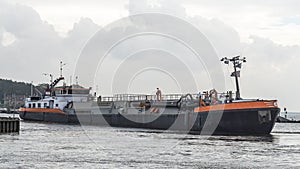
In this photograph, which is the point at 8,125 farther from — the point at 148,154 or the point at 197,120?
the point at 148,154

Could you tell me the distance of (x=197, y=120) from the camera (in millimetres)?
A: 53500

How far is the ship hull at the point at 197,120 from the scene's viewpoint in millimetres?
47594

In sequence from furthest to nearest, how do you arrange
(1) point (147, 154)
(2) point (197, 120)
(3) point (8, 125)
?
(2) point (197, 120)
(3) point (8, 125)
(1) point (147, 154)

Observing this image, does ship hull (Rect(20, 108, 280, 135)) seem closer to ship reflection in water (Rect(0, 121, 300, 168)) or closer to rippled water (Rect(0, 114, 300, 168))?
rippled water (Rect(0, 114, 300, 168))

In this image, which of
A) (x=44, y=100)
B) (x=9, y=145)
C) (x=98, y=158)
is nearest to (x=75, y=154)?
(x=98, y=158)

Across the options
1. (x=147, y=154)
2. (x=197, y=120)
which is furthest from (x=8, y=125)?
(x=147, y=154)

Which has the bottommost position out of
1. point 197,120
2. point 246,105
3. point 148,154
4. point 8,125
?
point 148,154

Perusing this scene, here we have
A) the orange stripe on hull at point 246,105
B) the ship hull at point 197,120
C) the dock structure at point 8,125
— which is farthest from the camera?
the dock structure at point 8,125

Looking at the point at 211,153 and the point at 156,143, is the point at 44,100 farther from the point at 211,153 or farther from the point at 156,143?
the point at 211,153

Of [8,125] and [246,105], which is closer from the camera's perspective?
[246,105]

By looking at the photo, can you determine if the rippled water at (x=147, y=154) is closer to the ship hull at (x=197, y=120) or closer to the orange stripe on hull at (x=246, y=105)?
the orange stripe on hull at (x=246, y=105)

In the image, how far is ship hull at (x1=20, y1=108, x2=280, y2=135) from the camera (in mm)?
47594

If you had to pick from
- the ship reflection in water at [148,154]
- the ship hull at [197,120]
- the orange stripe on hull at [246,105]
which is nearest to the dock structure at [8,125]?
the ship reflection in water at [148,154]

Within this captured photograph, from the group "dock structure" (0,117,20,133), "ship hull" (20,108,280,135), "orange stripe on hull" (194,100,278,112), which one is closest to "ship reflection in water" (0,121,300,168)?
"orange stripe on hull" (194,100,278,112)
